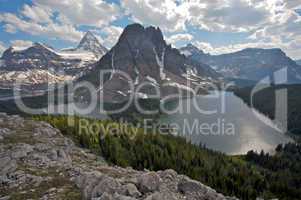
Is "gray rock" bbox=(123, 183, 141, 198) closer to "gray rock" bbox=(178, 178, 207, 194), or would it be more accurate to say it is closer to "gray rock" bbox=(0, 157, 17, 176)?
"gray rock" bbox=(178, 178, 207, 194)

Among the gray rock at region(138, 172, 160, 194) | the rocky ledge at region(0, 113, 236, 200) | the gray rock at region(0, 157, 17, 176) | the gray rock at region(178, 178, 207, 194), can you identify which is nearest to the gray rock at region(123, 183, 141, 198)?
the rocky ledge at region(0, 113, 236, 200)

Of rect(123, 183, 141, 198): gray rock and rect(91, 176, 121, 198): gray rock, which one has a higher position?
rect(91, 176, 121, 198): gray rock

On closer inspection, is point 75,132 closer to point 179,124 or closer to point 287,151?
point 287,151

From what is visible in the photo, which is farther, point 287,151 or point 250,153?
point 287,151

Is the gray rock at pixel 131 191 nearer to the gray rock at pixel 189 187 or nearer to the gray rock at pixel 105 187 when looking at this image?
the gray rock at pixel 105 187

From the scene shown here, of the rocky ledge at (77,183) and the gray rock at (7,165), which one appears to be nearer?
the rocky ledge at (77,183)

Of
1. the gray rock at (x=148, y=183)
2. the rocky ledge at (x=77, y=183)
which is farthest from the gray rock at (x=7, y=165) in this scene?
the gray rock at (x=148, y=183)

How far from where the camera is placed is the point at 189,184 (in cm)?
2747

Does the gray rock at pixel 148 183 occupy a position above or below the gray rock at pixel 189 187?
above

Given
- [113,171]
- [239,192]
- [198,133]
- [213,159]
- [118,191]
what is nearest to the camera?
[118,191]

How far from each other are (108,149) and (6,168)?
4580cm

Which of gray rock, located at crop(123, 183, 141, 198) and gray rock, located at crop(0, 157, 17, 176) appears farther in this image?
gray rock, located at crop(0, 157, 17, 176)

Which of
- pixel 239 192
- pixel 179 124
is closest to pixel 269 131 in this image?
pixel 179 124

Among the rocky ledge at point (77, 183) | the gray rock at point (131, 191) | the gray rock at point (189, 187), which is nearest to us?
the rocky ledge at point (77, 183)
